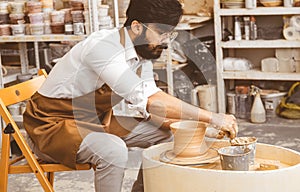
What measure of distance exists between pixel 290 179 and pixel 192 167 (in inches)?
13.9

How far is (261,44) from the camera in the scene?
4.30m

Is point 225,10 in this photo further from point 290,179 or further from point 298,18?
point 290,179

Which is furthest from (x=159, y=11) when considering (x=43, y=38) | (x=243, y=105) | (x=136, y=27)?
(x=243, y=105)

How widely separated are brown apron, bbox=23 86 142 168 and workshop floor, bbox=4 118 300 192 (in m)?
0.80

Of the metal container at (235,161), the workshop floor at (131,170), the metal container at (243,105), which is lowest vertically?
the workshop floor at (131,170)

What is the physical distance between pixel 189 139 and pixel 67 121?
541 millimetres

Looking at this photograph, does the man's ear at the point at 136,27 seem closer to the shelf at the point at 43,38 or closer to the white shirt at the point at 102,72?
the white shirt at the point at 102,72

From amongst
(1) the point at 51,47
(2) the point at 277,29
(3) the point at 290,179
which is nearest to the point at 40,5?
(1) the point at 51,47

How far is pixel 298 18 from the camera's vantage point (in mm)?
4211

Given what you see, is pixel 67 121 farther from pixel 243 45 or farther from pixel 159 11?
pixel 243 45

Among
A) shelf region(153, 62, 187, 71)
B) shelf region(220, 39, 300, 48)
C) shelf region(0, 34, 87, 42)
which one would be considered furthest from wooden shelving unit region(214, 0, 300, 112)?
shelf region(0, 34, 87, 42)

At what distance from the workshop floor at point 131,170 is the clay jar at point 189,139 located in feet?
3.47

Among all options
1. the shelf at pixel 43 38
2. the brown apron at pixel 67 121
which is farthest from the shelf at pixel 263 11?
the brown apron at pixel 67 121

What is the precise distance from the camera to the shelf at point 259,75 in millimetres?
4270
